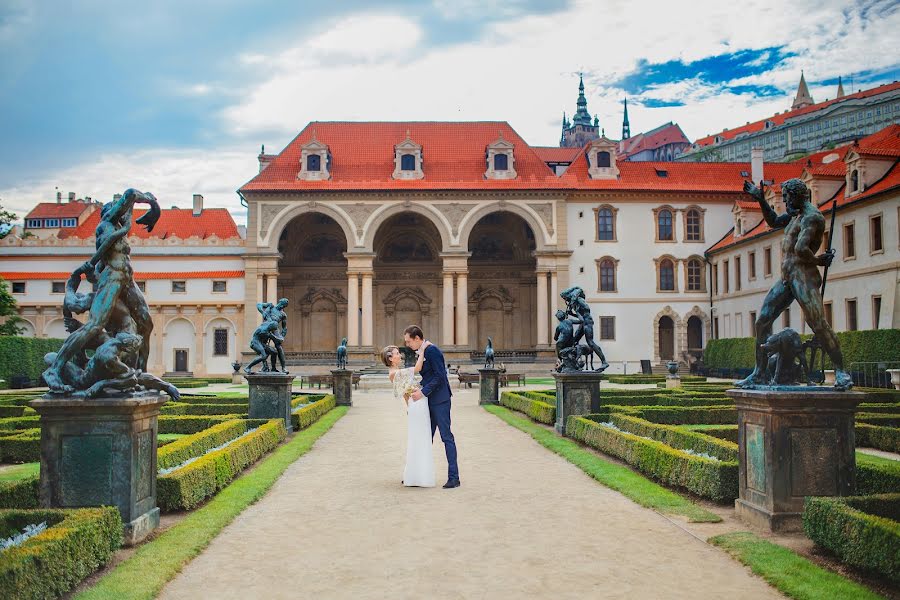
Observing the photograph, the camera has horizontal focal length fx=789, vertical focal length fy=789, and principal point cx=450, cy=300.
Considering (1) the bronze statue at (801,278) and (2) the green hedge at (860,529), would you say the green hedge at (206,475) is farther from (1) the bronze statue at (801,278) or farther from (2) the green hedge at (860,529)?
(2) the green hedge at (860,529)

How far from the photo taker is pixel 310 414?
18.3 metres

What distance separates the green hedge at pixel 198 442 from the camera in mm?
9645

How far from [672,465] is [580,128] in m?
117

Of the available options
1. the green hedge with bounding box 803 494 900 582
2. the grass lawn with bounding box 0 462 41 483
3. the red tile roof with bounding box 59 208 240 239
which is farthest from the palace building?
the green hedge with bounding box 803 494 900 582

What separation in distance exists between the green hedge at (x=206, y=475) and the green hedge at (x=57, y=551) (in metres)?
1.61

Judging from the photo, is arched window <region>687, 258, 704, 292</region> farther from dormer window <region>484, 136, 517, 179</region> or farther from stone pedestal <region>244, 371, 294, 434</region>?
stone pedestal <region>244, 371, 294, 434</region>

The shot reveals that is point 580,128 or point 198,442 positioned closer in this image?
point 198,442

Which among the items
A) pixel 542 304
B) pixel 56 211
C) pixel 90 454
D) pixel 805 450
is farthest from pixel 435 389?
pixel 56 211

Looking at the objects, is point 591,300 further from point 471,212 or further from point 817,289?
point 817,289

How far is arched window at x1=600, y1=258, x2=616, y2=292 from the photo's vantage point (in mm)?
47469

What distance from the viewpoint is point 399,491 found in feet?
31.7

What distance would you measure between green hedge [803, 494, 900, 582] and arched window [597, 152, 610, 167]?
4339 cm

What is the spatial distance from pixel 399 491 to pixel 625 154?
116m

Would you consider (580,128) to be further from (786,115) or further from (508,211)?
(508,211)
